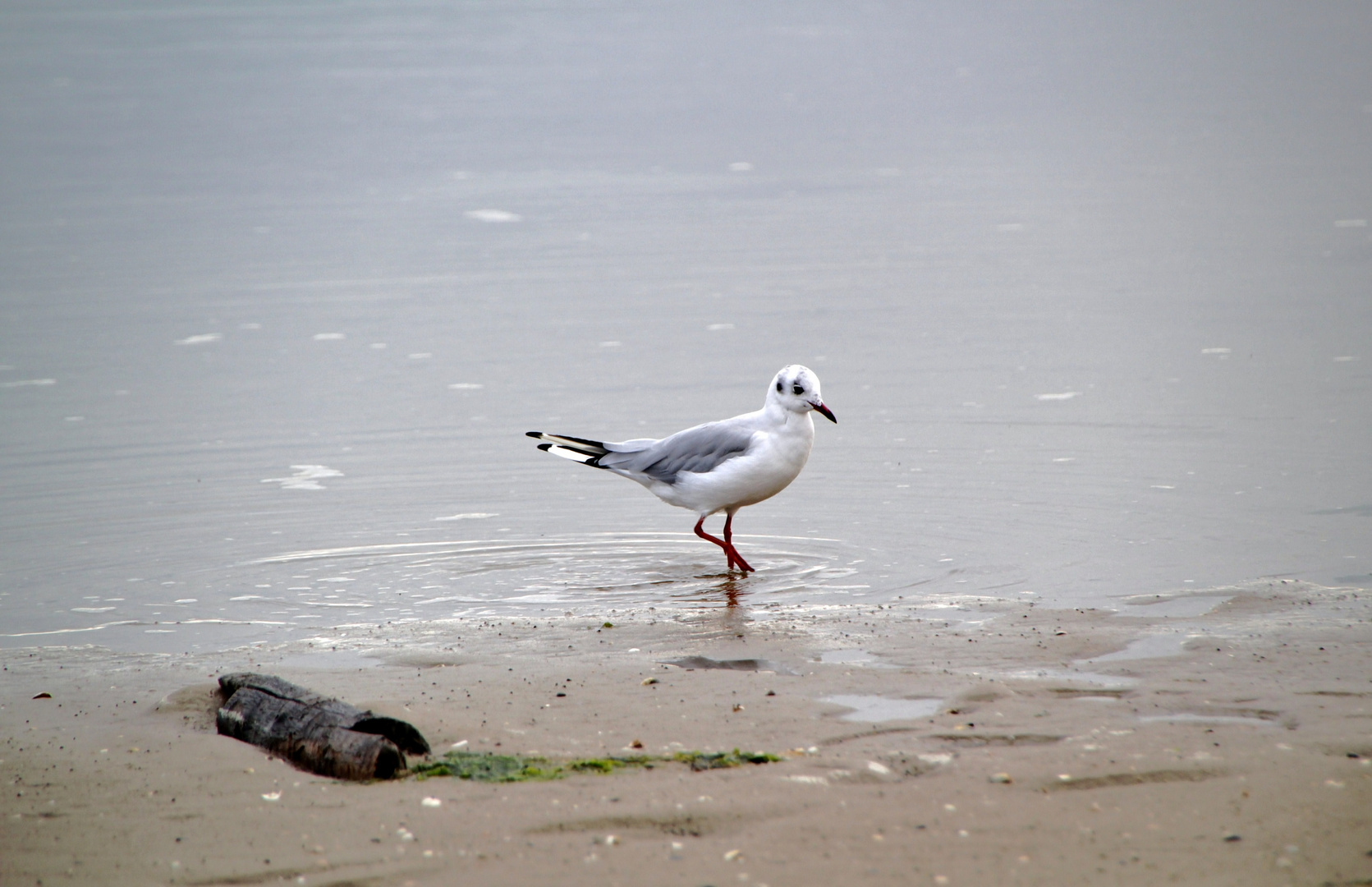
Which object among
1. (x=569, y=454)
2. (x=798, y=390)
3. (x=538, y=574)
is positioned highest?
(x=798, y=390)

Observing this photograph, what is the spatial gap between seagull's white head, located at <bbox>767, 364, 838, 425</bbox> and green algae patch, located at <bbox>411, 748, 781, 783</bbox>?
3417 mm

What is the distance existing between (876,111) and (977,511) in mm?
19919

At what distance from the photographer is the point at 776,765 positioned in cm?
456

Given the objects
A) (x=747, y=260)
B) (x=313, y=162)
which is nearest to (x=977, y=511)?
(x=747, y=260)

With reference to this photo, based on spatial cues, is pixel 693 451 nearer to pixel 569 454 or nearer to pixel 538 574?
pixel 569 454

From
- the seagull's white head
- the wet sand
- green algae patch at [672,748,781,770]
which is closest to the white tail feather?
the seagull's white head

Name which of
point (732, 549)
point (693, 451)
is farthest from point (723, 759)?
point (693, 451)

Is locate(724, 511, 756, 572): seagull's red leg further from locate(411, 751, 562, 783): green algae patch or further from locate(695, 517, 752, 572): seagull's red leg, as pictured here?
locate(411, 751, 562, 783): green algae patch

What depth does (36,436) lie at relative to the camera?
36.4 feet

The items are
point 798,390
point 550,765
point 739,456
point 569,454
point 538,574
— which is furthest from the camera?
point 569,454

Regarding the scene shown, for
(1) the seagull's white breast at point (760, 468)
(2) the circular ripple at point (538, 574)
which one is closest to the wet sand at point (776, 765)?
(2) the circular ripple at point (538, 574)

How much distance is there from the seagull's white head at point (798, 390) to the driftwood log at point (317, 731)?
11.7 ft

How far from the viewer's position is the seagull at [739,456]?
26.1 ft

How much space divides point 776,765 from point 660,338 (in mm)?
8871
